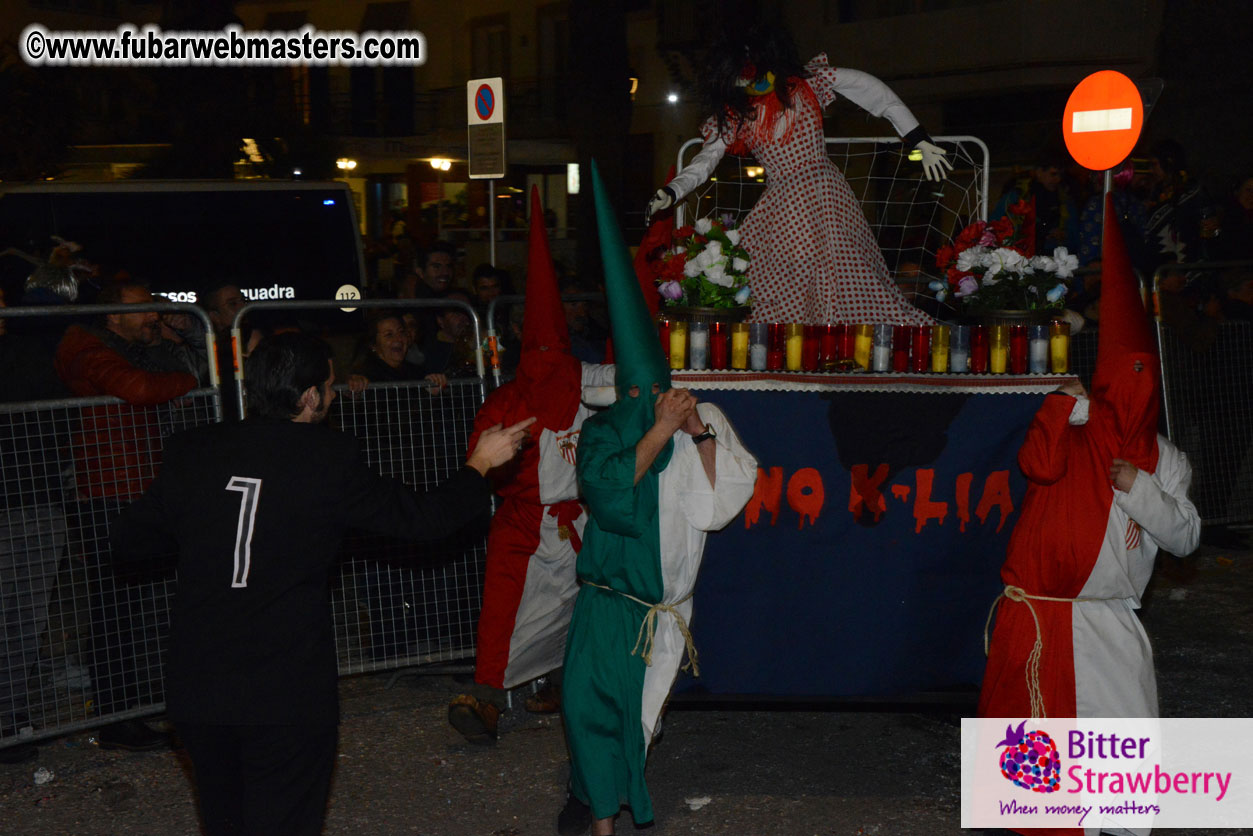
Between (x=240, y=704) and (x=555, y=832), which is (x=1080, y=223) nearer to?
(x=555, y=832)

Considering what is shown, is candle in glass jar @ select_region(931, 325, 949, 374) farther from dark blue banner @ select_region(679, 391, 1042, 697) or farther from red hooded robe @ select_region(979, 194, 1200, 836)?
red hooded robe @ select_region(979, 194, 1200, 836)

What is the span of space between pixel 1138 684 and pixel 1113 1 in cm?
1945

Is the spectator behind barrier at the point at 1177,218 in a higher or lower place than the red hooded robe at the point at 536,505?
higher

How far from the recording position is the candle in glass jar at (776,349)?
4.94 metres

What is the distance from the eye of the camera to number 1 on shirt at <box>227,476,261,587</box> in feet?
10.4

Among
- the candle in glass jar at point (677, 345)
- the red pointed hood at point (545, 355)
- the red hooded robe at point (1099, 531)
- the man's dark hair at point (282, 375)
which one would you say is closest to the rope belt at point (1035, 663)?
the red hooded robe at point (1099, 531)

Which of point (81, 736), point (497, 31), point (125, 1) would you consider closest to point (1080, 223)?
point (81, 736)

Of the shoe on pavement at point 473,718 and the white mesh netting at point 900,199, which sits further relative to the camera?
the white mesh netting at point 900,199

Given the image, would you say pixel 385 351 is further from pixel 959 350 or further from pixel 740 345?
pixel 959 350

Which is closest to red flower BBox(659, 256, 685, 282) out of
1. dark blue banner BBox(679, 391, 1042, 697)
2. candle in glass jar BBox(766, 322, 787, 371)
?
candle in glass jar BBox(766, 322, 787, 371)

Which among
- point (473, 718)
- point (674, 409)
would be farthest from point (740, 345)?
point (473, 718)

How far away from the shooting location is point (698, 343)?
4.92 meters

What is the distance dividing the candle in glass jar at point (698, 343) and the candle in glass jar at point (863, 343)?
616 millimetres

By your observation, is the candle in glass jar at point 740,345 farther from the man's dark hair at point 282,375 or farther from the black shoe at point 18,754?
the black shoe at point 18,754
